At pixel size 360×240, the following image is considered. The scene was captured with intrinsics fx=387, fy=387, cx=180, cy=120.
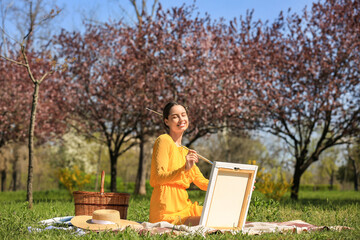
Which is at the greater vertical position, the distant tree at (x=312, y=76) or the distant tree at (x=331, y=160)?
the distant tree at (x=312, y=76)

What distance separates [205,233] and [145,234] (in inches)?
25.6

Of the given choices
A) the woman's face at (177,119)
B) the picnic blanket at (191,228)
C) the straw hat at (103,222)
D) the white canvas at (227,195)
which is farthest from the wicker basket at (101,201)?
the white canvas at (227,195)

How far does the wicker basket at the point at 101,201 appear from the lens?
5.16m

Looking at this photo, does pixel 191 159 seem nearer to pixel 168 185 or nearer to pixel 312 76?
pixel 168 185

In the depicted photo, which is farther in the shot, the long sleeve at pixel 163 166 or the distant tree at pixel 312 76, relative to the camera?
the distant tree at pixel 312 76

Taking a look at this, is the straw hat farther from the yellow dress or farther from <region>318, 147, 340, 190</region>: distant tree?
<region>318, 147, 340, 190</region>: distant tree

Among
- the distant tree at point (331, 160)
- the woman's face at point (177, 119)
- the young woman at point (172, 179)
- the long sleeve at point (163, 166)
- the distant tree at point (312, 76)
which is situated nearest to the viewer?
the long sleeve at point (163, 166)

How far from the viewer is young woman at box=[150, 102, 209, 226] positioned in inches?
177

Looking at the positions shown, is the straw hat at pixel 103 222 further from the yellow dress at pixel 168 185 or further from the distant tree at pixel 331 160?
the distant tree at pixel 331 160

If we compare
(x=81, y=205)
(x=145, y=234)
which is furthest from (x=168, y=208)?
(x=81, y=205)

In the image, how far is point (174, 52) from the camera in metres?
13.4

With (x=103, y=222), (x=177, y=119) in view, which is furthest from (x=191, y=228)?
(x=177, y=119)

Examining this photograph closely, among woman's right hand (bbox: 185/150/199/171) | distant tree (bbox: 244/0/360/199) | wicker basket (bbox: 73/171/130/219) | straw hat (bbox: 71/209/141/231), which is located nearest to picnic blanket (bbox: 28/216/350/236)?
straw hat (bbox: 71/209/141/231)

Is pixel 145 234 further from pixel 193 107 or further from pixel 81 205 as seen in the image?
pixel 193 107
